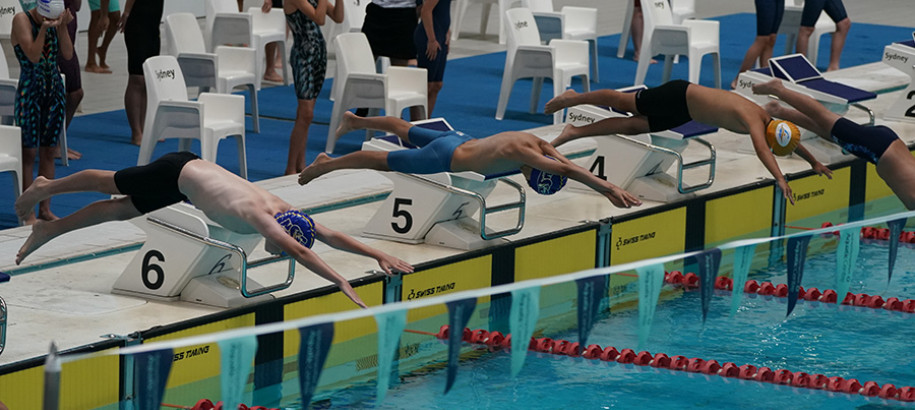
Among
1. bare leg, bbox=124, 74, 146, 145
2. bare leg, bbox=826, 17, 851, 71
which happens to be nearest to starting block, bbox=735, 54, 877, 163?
bare leg, bbox=826, 17, 851, 71

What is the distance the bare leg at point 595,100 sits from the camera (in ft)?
22.6

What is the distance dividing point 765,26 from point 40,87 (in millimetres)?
6354

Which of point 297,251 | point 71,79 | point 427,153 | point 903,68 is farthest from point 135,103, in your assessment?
point 903,68

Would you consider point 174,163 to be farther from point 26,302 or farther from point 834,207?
point 834,207

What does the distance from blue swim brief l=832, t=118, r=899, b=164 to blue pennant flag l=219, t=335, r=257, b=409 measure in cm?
423

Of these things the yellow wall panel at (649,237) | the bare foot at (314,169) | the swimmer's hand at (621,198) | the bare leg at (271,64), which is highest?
the swimmer's hand at (621,198)

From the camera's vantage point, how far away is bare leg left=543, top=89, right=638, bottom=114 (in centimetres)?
689

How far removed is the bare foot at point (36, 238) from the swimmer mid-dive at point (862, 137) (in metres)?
3.84

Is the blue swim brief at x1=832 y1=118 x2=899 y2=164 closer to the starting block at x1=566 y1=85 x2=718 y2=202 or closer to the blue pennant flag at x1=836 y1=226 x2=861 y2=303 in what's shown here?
the starting block at x1=566 y1=85 x2=718 y2=202

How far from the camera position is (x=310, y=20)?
7770mm

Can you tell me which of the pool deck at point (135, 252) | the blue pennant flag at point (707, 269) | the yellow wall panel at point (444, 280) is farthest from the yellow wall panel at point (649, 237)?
the blue pennant flag at point (707, 269)

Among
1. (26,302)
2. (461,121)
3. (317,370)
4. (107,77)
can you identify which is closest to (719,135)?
(461,121)

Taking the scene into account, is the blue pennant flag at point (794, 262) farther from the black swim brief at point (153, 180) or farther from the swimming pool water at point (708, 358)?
the black swim brief at point (153, 180)

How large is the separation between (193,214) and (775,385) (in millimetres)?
A: 2628
